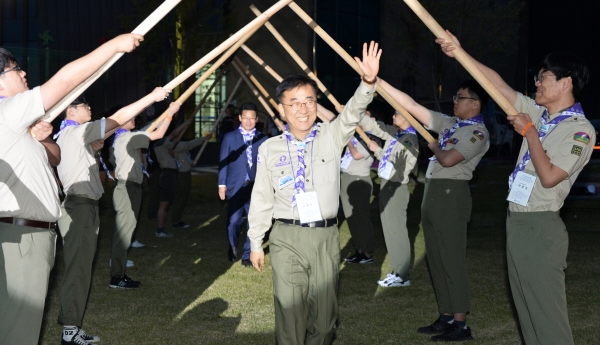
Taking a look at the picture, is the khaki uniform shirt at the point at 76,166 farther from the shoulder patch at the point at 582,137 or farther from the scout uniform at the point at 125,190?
the shoulder patch at the point at 582,137

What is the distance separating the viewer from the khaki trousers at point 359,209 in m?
9.88

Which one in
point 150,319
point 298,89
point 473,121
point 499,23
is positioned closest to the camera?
point 298,89

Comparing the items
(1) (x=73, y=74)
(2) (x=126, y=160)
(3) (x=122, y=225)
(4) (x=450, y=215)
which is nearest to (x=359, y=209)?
(2) (x=126, y=160)

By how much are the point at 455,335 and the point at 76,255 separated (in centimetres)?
333

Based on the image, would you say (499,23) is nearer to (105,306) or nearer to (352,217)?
(352,217)

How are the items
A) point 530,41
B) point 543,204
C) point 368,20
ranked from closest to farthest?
point 543,204
point 368,20
point 530,41

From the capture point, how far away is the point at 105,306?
24.3ft

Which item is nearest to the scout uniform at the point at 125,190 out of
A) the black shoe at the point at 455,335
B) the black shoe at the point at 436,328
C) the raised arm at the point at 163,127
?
the raised arm at the point at 163,127

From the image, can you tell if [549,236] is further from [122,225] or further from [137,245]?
[137,245]

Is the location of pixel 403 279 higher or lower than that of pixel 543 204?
lower

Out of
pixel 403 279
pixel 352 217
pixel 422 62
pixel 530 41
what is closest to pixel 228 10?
pixel 422 62

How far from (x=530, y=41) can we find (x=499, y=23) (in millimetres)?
12282

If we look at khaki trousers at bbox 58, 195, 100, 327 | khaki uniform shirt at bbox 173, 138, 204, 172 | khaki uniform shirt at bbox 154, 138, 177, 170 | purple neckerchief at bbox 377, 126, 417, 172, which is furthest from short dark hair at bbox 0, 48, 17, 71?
khaki uniform shirt at bbox 154, 138, 177, 170

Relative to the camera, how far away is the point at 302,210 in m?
4.71
